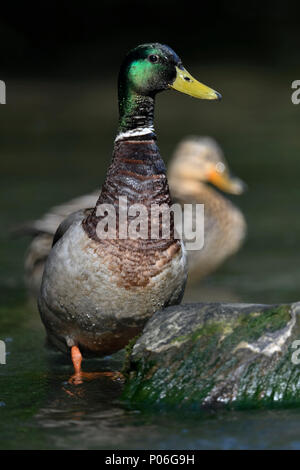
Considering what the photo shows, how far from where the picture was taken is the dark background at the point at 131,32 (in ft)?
57.8

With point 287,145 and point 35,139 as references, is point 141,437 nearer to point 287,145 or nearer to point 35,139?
point 287,145

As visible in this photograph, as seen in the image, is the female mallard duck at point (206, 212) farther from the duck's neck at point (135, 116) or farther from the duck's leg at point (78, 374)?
the duck's neck at point (135, 116)

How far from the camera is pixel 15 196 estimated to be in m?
9.98

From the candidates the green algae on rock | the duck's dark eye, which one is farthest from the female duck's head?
the green algae on rock

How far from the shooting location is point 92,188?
10.1 m

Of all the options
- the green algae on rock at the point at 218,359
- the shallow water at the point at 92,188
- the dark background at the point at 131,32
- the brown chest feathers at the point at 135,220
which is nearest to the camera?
the shallow water at the point at 92,188

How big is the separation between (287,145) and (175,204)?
20.0ft

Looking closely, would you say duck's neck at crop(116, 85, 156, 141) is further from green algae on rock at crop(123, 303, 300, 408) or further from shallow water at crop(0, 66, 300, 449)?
shallow water at crop(0, 66, 300, 449)

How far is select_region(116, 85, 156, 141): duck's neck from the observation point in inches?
180

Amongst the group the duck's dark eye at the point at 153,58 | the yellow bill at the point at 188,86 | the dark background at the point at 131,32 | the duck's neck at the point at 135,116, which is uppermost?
the dark background at the point at 131,32

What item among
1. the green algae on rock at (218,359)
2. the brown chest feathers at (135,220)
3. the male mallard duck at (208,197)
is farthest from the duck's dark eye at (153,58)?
the male mallard duck at (208,197)

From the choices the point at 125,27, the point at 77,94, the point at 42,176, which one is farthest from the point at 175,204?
the point at 125,27

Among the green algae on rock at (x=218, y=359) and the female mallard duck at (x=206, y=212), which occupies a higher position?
the female mallard duck at (x=206, y=212)

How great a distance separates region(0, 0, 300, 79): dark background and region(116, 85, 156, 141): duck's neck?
12.5 m
